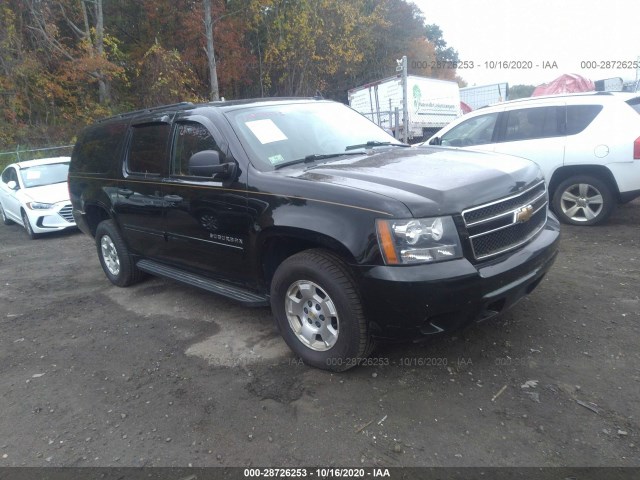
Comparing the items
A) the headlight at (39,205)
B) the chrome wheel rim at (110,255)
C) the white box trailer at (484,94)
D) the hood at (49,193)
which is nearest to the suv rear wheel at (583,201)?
the chrome wheel rim at (110,255)

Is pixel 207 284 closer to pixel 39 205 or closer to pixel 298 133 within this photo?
pixel 298 133

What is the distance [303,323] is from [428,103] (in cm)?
1674

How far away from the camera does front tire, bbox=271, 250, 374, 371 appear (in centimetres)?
306

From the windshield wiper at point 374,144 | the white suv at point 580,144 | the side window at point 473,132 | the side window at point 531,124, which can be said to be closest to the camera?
the windshield wiper at point 374,144

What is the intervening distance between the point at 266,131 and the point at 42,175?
7999 millimetres

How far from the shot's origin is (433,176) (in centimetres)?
324

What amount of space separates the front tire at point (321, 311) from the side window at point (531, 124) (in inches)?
200

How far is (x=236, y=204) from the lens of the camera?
3.67m

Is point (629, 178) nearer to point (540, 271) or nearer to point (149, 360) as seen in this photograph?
point (540, 271)

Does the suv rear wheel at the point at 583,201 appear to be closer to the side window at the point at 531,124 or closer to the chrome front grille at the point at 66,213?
the side window at the point at 531,124

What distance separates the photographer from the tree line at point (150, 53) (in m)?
19.2

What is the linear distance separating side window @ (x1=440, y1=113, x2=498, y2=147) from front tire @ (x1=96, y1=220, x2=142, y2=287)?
15.7 ft

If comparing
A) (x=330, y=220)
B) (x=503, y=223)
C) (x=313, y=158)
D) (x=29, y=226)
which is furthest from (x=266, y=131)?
(x=29, y=226)

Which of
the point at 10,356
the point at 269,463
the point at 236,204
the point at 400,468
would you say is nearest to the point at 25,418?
the point at 10,356
